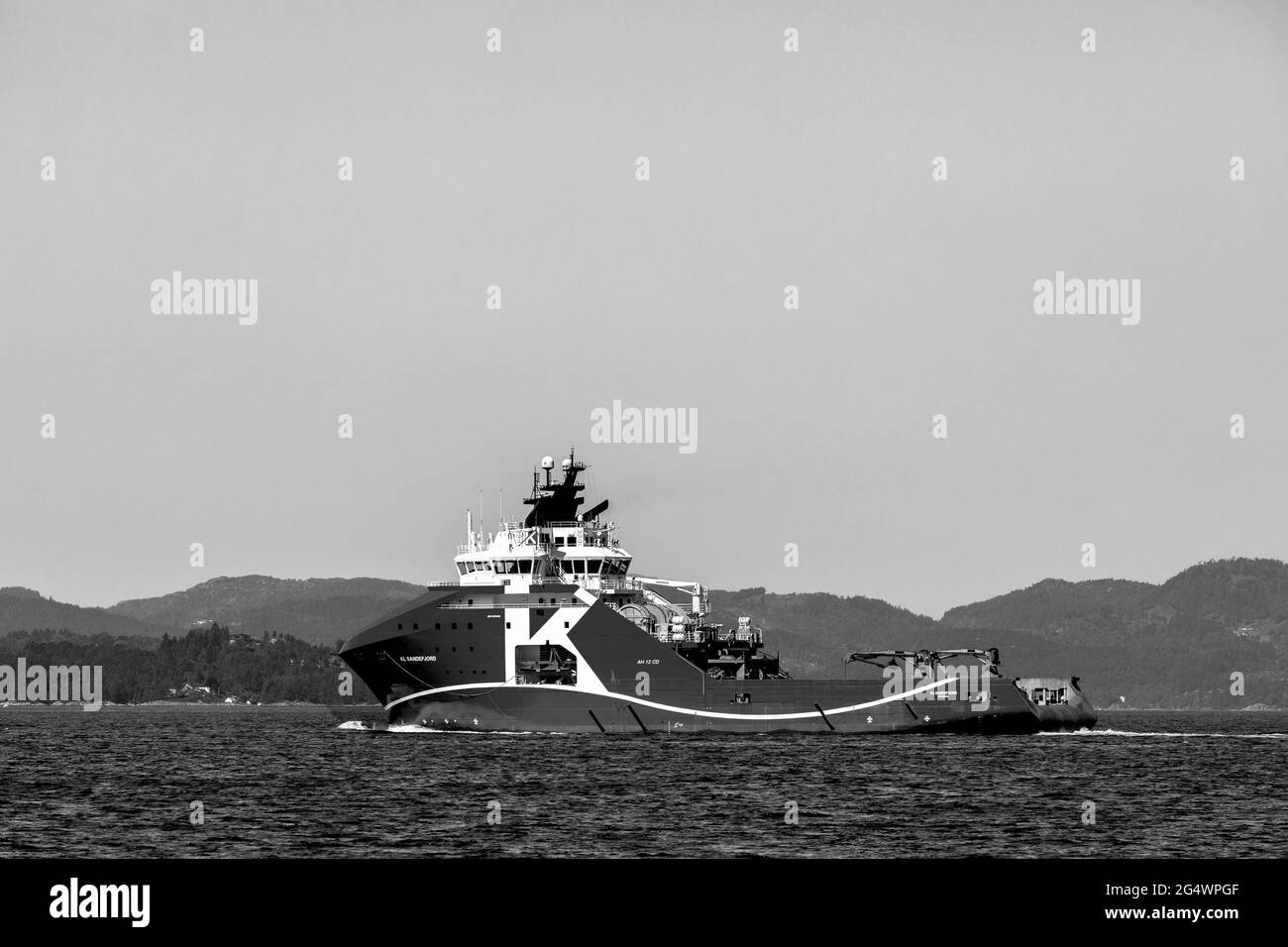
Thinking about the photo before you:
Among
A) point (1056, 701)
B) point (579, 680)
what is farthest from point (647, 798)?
point (1056, 701)

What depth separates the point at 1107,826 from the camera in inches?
1364

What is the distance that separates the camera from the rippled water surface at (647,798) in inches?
1218

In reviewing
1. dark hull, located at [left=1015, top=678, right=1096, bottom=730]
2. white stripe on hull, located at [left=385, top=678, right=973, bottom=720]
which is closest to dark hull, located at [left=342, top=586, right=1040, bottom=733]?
white stripe on hull, located at [left=385, top=678, right=973, bottom=720]

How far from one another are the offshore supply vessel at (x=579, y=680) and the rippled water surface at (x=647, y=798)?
1.06 m

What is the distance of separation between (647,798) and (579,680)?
22.3 metres

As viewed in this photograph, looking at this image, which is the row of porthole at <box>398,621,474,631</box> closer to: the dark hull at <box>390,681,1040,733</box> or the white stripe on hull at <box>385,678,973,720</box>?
the white stripe on hull at <box>385,678,973,720</box>

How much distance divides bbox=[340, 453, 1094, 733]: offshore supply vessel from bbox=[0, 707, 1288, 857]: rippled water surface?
1.06 meters

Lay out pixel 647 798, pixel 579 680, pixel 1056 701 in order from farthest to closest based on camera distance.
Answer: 1. pixel 1056 701
2. pixel 579 680
3. pixel 647 798

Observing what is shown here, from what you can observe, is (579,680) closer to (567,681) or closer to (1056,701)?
(567,681)

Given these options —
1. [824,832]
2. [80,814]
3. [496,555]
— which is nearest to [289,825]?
[80,814]

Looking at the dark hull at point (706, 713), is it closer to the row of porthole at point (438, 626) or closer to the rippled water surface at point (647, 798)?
the rippled water surface at point (647, 798)

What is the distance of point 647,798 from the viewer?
38.5 meters
